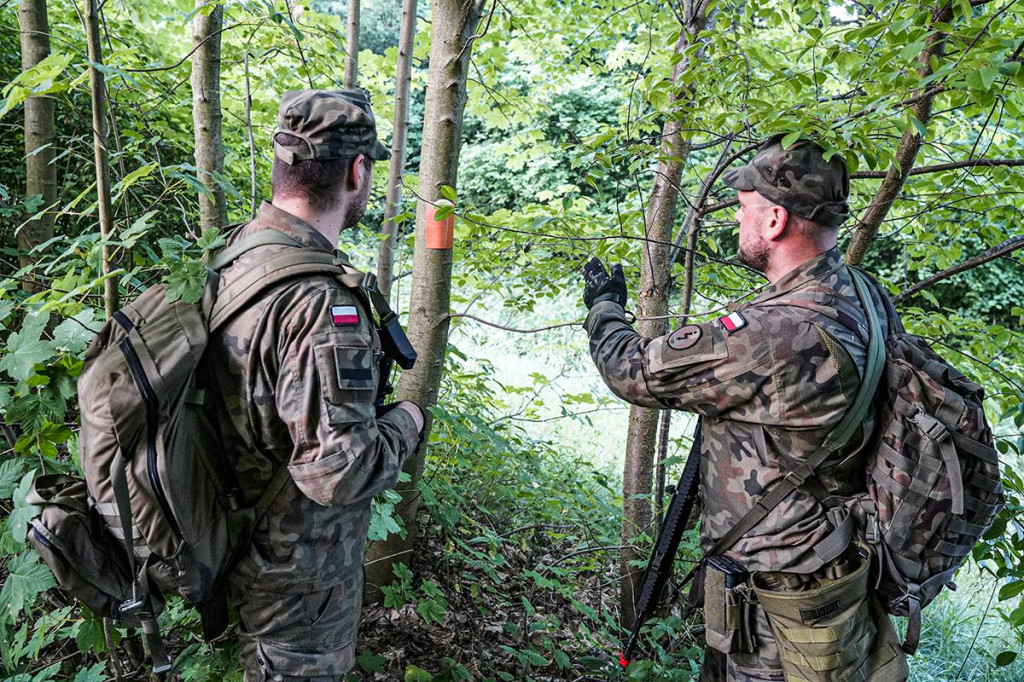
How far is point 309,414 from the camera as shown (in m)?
1.73

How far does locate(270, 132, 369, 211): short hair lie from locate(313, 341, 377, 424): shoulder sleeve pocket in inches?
20.3

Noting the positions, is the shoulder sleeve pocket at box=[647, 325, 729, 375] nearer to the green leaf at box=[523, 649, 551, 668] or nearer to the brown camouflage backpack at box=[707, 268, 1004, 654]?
the brown camouflage backpack at box=[707, 268, 1004, 654]

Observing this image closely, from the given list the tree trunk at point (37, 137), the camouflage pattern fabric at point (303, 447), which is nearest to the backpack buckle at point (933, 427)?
the camouflage pattern fabric at point (303, 447)

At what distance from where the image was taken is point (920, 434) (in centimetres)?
206

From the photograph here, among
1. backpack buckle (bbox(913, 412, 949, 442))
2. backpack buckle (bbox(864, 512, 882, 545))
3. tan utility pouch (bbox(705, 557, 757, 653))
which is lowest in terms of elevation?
tan utility pouch (bbox(705, 557, 757, 653))

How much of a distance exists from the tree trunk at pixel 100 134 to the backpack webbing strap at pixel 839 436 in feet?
7.06

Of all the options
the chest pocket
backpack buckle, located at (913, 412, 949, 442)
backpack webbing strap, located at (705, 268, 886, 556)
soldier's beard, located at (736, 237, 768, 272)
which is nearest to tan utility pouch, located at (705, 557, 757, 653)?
backpack webbing strap, located at (705, 268, 886, 556)

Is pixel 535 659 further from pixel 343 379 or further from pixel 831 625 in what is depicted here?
pixel 343 379

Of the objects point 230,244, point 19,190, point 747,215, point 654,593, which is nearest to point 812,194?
point 747,215

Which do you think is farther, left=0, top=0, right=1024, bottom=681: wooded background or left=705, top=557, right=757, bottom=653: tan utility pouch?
left=705, top=557, right=757, bottom=653: tan utility pouch

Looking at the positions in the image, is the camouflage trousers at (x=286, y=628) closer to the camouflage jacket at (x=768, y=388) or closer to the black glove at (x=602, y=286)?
the camouflage jacket at (x=768, y=388)

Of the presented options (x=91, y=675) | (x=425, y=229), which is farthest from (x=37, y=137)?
(x=91, y=675)

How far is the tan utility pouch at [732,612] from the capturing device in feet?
7.50

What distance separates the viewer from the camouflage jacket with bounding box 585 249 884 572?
2086mm
